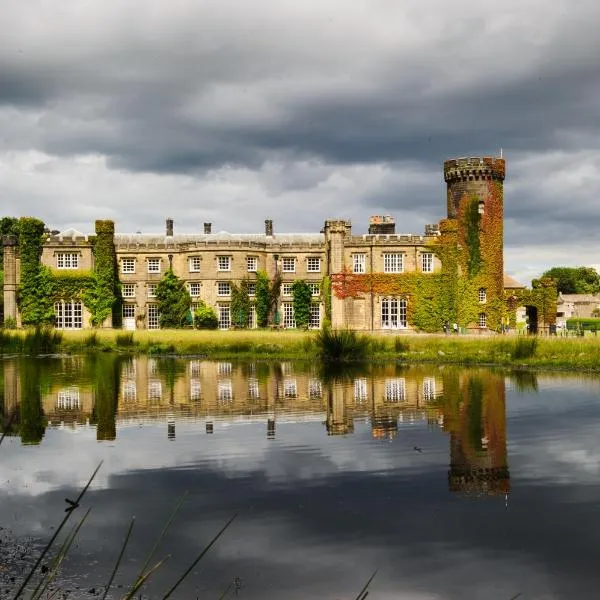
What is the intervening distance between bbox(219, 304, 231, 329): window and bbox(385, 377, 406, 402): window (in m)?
31.7

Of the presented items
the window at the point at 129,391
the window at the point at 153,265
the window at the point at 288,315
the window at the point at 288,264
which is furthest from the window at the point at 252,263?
the window at the point at 129,391

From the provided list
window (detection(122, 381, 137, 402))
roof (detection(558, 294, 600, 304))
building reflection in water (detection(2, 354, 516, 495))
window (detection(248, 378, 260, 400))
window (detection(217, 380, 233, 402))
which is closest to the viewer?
building reflection in water (detection(2, 354, 516, 495))

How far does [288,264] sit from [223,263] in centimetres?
522

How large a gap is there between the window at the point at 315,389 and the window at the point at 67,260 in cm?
3664

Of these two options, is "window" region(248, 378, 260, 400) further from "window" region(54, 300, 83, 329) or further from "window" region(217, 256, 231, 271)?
"window" region(54, 300, 83, 329)

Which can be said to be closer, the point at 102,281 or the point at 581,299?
the point at 102,281

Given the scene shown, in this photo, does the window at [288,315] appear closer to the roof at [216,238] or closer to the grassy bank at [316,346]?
the roof at [216,238]

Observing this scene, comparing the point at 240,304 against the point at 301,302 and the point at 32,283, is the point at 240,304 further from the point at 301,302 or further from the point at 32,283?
the point at 32,283

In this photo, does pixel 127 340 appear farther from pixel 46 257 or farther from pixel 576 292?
pixel 576 292

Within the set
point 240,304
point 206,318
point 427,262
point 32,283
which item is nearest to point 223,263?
point 240,304

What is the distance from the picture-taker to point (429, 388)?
23.9 m

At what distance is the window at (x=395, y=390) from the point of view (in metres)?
21.8

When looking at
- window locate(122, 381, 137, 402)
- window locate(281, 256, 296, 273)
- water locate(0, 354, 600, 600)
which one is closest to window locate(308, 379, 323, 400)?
water locate(0, 354, 600, 600)

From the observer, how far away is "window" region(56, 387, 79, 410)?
2032cm
